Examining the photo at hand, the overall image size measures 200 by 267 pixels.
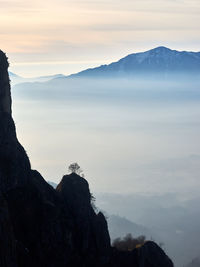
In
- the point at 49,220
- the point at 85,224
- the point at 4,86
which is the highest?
the point at 4,86

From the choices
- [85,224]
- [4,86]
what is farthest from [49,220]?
[4,86]

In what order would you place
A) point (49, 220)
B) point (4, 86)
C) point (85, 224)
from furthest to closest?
point (85, 224) < point (4, 86) < point (49, 220)

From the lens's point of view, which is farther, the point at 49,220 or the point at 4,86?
the point at 4,86

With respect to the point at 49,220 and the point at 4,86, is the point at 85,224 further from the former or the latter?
the point at 4,86

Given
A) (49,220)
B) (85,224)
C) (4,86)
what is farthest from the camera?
(85,224)

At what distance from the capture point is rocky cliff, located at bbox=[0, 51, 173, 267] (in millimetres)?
79562

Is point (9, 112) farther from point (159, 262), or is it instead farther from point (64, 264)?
point (159, 262)

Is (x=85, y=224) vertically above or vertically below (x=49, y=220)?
below

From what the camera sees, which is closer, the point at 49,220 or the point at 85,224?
the point at 49,220

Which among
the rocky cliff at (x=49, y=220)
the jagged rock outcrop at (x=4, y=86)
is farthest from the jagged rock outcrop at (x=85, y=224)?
the jagged rock outcrop at (x=4, y=86)

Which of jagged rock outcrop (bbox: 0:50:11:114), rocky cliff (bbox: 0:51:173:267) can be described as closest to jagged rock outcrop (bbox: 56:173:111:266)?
rocky cliff (bbox: 0:51:173:267)

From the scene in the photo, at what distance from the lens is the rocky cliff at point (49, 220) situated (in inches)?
3132

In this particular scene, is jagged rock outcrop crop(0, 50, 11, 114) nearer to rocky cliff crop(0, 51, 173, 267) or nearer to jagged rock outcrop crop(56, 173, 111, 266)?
rocky cliff crop(0, 51, 173, 267)

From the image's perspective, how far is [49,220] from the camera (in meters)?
82.1
